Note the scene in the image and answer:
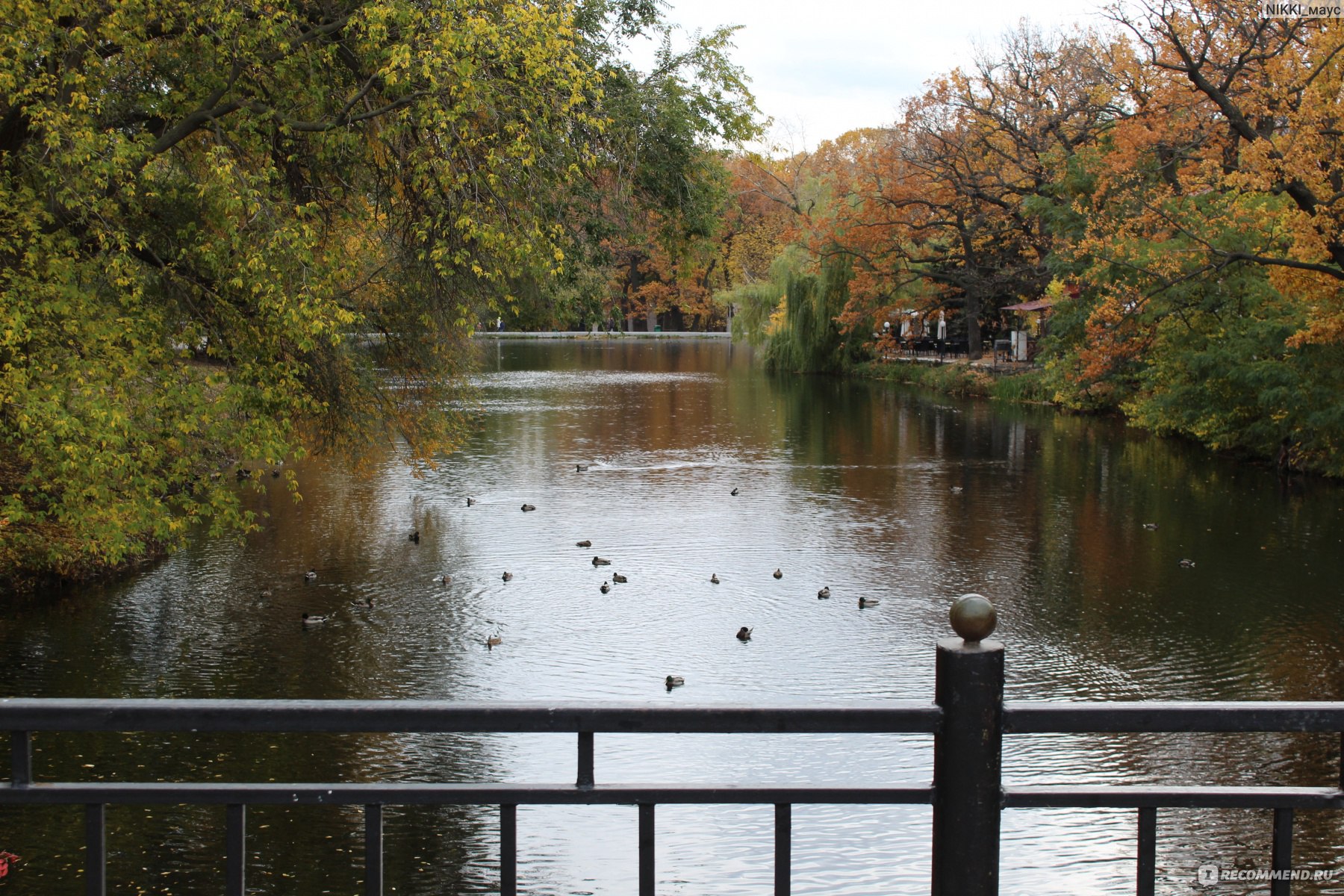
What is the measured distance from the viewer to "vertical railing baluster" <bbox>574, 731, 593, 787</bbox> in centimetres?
295

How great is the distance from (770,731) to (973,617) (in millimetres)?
545

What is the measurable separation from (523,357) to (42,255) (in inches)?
2245

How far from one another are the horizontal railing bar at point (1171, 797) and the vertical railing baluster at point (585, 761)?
3.30ft

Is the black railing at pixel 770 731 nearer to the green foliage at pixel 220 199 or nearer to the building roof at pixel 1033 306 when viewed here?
the green foliage at pixel 220 199

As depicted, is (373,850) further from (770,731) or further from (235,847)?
(770,731)

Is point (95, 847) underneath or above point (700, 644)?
above

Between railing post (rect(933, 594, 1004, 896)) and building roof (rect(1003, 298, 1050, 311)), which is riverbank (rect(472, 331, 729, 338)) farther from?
railing post (rect(933, 594, 1004, 896))

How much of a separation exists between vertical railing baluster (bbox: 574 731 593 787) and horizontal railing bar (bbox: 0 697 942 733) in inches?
1.5

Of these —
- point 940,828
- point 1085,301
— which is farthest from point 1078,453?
point 940,828

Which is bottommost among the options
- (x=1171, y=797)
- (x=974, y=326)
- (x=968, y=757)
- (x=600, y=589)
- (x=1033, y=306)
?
(x=600, y=589)

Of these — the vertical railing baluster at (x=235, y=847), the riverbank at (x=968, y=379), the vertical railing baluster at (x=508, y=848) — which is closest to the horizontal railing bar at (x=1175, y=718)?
the vertical railing baluster at (x=508, y=848)

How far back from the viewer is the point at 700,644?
12320 mm

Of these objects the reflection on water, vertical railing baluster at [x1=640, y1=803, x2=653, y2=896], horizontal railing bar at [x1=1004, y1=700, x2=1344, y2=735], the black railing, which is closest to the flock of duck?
the reflection on water

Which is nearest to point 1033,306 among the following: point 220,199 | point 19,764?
point 220,199
